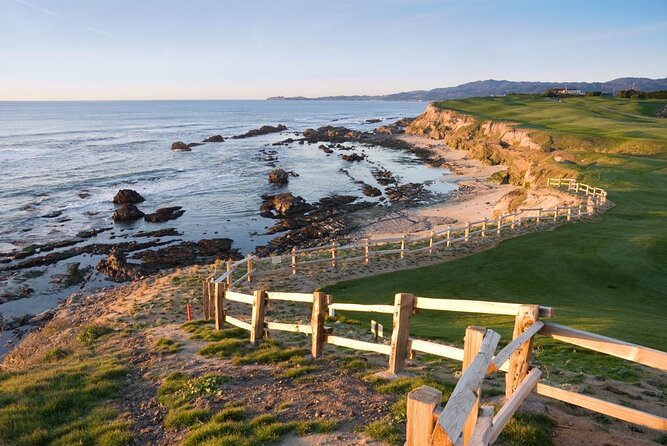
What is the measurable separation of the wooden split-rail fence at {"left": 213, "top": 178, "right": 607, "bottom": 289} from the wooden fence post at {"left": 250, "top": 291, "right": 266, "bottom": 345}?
497 centimetres

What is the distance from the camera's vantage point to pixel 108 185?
5778 centimetres

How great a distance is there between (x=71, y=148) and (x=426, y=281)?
321 ft

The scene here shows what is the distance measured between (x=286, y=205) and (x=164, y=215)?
11.6 m

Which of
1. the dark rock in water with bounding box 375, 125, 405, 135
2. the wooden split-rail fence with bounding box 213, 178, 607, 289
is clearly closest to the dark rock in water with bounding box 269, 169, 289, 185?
the wooden split-rail fence with bounding box 213, 178, 607, 289

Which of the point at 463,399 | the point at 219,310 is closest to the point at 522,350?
the point at 463,399

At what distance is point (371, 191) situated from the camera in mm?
51406

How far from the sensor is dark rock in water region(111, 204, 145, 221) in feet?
135

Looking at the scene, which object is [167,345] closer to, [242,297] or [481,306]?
[242,297]

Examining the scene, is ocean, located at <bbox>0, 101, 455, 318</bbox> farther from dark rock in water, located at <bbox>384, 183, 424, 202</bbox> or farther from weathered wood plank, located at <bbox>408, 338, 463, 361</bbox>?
weathered wood plank, located at <bbox>408, 338, 463, 361</bbox>

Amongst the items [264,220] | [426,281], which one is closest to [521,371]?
[426,281]

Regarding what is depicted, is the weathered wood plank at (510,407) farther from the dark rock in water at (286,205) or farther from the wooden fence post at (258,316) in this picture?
the dark rock in water at (286,205)

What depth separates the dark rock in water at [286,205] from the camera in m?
44.3

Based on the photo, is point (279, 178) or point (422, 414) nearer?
point (422, 414)

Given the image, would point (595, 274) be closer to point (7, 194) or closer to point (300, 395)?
point (300, 395)
